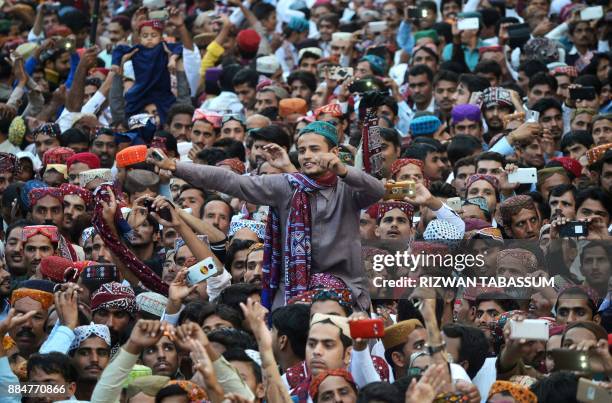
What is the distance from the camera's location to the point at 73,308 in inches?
390

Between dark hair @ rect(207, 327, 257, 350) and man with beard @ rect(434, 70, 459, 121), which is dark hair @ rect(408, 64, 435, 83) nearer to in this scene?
man with beard @ rect(434, 70, 459, 121)

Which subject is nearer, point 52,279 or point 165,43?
point 52,279

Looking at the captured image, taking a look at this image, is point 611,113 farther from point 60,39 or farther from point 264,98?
point 60,39

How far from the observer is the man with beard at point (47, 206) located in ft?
40.1

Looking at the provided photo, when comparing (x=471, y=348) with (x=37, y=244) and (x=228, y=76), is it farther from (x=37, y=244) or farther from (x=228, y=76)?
(x=228, y=76)

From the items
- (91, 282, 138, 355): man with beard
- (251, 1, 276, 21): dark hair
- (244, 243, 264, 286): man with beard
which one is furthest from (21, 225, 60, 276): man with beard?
(251, 1, 276, 21): dark hair

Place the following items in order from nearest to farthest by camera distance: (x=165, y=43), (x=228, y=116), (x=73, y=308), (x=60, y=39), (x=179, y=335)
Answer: (x=179, y=335) → (x=73, y=308) → (x=228, y=116) → (x=165, y=43) → (x=60, y=39)

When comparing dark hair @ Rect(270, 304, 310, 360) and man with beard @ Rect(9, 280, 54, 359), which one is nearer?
dark hair @ Rect(270, 304, 310, 360)

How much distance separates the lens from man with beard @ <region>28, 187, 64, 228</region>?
1223 cm

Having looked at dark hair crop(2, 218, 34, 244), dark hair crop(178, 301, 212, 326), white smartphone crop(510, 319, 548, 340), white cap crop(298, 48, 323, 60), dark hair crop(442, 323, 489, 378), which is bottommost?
white cap crop(298, 48, 323, 60)

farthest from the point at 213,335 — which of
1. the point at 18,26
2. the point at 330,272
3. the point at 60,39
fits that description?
the point at 18,26

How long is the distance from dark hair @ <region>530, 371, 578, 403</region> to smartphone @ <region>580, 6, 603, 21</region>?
25.9ft

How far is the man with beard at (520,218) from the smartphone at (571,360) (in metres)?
3.53

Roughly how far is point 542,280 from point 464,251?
59cm
